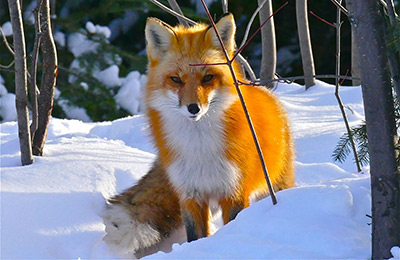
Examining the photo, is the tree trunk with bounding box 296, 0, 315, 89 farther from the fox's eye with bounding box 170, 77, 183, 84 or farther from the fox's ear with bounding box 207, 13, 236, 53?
the fox's eye with bounding box 170, 77, 183, 84

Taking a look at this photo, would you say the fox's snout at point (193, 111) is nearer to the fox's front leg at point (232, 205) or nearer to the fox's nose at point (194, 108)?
the fox's nose at point (194, 108)

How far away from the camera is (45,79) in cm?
461

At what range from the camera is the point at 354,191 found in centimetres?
249

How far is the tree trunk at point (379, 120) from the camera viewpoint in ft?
6.96

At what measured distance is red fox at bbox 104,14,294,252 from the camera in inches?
135

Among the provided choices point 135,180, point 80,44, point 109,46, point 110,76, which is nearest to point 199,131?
point 135,180

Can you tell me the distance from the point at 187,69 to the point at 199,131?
40cm

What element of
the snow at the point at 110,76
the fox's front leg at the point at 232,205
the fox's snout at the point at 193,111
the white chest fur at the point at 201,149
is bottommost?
the snow at the point at 110,76

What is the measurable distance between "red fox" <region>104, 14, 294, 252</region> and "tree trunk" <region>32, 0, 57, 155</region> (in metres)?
1.10

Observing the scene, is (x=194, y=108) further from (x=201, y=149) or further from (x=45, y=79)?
(x=45, y=79)

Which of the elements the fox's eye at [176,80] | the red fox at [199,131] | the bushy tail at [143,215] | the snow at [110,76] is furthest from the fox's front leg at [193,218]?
the snow at [110,76]

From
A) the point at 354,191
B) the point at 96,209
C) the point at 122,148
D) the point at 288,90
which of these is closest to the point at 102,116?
the point at 288,90

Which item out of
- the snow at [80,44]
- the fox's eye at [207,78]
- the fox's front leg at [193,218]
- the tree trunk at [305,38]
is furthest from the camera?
the snow at [80,44]

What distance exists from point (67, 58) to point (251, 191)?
8.07 metres
